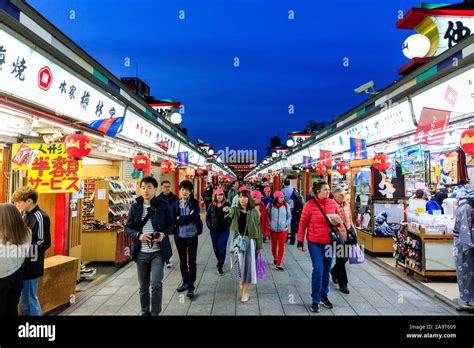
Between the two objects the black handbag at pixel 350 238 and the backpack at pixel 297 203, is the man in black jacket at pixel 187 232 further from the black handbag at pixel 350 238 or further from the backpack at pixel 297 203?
the backpack at pixel 297 203

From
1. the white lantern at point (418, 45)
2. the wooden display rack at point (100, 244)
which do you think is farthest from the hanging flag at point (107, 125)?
the white lantern at point (418, 45)

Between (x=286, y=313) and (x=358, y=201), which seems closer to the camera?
(x=286, y=313)

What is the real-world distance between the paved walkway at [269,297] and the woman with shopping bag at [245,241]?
0.44 meters

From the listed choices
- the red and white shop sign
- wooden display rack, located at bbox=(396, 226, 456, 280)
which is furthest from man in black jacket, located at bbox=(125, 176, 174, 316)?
wooden display rack, located at bbox=(396, 226, 456, 280)

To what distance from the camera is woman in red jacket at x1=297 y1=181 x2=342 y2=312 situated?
4.71 m

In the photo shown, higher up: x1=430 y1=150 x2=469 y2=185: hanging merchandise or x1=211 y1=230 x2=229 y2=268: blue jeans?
x1=430 y1=150 x2=469 y2=185: hanging merchandise

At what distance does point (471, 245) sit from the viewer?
475cm

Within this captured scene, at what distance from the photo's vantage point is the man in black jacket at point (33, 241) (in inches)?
146

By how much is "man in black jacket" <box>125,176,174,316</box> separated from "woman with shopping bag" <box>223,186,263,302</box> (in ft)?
4.46

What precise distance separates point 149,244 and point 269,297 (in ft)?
8.13

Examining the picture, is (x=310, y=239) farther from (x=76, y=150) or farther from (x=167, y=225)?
(x=76, y=150)

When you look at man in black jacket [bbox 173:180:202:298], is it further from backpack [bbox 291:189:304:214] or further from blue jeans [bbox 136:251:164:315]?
backpack [bbox 291:189:304:214]
